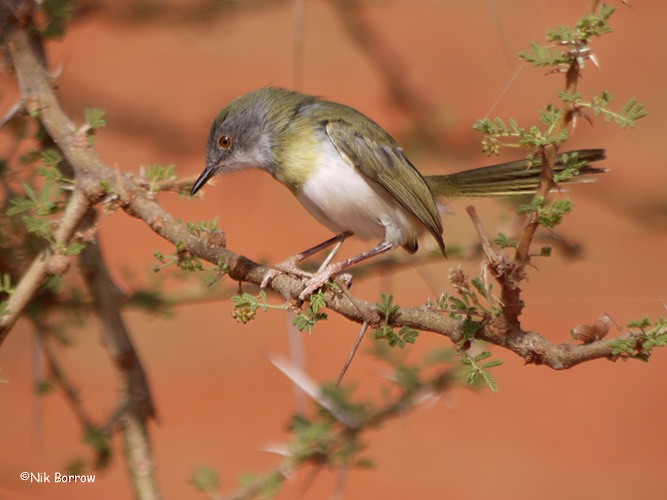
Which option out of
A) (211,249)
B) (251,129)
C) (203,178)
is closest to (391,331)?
(211,249)

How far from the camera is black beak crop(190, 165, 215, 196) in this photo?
7.29ft

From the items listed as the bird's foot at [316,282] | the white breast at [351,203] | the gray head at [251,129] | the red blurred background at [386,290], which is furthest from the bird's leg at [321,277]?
the red blurred background at [386,290]

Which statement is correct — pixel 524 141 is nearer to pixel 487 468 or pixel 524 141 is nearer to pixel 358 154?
pixel 358 154

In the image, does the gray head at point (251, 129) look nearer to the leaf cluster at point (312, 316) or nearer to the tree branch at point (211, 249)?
the tree branch at point (211, 249)

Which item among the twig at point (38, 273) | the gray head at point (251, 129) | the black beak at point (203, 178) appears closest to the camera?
the twig at point (38, 273)

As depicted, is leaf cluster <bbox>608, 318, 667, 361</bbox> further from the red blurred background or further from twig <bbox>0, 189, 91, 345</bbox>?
the red blurred background

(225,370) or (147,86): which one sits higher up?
(147,86)

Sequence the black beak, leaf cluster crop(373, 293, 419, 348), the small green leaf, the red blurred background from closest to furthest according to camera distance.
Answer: leaf cluster crop(373, 293, 419, 348)
the small green leaf
the black beak
the red blurred background

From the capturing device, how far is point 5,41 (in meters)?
2.16

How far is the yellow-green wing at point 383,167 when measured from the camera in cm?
246

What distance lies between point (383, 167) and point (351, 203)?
15 cm

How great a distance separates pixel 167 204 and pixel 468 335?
5827mm

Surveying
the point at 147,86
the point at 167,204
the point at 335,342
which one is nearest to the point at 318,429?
the point at 335,342

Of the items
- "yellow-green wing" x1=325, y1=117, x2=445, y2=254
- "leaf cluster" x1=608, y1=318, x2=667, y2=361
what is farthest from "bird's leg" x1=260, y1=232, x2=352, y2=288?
"leaf cluster" x1=608, y1=318, x2=667, y2=361
